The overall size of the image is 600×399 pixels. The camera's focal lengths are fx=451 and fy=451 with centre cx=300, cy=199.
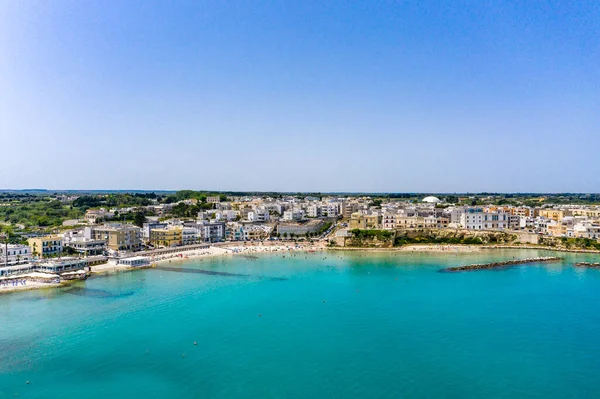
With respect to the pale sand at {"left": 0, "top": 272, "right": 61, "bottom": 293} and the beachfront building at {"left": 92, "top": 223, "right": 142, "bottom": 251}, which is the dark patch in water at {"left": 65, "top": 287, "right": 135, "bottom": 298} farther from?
the beachfront building at {"left": 92, "top": 223, "right": 142, "bottom": 251}

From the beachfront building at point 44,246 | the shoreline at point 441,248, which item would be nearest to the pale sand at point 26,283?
the beachfront building at point 44,246

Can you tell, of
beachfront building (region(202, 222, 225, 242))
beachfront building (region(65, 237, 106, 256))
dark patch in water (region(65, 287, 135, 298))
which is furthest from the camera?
beachfront building (region(202, 222, 225, 242))

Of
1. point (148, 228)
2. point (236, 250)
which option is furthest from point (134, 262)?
point (148, 228)

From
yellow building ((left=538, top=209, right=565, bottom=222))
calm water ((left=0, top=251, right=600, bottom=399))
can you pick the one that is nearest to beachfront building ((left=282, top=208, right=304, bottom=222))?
yellow building ((left=538, top=209, right=565, bottom=222))

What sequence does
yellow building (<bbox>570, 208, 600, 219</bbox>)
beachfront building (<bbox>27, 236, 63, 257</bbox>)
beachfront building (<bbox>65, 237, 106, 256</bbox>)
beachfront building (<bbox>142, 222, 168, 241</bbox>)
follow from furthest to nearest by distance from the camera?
1. yellow building (<bbox>570, 208, 600, 219</bbox>)
2. beachfront building (<bbox>142, 222, 168, 241</bbox>)
3. beachfront building (<bbox>65, 237, 106, 256</bbox>)
4. beachfront building (<bbox>27, 236, 63, 257</bbox>)

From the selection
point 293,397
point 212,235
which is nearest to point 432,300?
point 293,397

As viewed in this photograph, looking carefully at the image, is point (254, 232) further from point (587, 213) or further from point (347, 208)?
point (587, 213)
